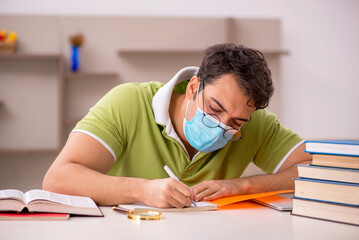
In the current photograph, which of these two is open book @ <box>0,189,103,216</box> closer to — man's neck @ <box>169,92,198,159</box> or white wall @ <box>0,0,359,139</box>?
man's neck @ <box>169,92,198,159</box>

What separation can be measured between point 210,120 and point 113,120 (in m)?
0.34

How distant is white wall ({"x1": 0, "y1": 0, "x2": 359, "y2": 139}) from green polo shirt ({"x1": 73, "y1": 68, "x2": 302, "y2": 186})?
2.94 meters

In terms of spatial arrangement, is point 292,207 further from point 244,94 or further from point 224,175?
point 224,175

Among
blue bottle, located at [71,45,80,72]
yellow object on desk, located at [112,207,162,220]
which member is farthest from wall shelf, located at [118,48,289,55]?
yellow object on desk, located at [112,207,162,220]

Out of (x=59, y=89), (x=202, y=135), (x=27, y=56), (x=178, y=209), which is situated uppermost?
(x=27, y=56)

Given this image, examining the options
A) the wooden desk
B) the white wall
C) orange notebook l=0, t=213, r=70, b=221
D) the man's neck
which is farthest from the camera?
the white wall

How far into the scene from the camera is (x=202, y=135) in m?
1.63

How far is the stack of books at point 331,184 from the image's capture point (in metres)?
1.11

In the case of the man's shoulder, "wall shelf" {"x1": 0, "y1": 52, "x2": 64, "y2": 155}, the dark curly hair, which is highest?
the dark curly hair

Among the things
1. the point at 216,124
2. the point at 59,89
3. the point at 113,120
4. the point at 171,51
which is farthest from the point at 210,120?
the point at 59,89

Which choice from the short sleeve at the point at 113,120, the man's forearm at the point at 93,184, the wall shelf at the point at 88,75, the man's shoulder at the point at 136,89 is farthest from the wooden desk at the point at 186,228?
the wall shelf at the point at 88,75

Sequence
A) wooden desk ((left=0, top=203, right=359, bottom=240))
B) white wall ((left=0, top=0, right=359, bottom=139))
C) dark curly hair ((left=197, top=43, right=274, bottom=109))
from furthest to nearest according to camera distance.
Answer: white wall ((left=0, top=0, right=359, bottom=139)) → dark curly hair ((left=197, top=43, right=274, bottom=109)) → wooden desk ((left=0, top=203, right=359, bottom=240))

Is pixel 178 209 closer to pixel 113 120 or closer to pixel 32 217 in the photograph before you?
pixel 32 217

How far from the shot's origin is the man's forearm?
1322mm
